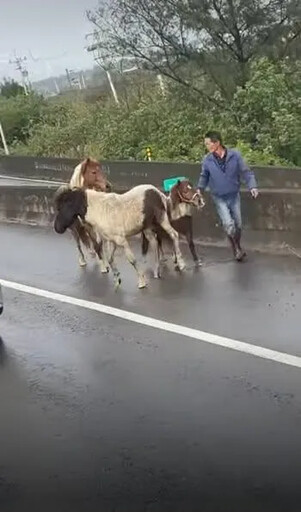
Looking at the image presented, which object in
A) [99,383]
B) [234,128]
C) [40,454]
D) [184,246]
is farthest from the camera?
[234,128]

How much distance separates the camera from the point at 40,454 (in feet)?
19.7

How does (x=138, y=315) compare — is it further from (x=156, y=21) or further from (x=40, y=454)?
(x=156, y=21)

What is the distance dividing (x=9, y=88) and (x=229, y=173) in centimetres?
3651

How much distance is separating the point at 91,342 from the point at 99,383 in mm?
1368

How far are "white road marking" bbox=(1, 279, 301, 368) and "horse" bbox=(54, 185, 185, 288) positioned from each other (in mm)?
859

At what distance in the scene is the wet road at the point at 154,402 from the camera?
5363 millimetres

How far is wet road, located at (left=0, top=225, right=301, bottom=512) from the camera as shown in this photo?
536 centimetres

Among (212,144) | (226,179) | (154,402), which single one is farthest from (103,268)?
(154,402)

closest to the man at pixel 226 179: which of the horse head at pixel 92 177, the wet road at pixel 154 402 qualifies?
the wet road at pixel 154 402

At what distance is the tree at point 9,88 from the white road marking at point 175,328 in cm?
3415

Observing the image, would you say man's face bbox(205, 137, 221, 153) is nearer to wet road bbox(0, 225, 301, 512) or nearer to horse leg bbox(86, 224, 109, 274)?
wet road bbox(0, 225, 301, 512)

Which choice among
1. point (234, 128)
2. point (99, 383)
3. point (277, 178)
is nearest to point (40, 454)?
point (99, 383)

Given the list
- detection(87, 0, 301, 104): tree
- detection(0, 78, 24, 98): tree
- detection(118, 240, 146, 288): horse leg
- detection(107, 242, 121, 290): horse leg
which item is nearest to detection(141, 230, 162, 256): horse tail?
detection(107, 242, 121, 290): horse leg

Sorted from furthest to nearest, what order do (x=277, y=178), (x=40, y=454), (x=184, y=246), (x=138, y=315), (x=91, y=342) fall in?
(x=277, y=178)
(x=184, y=246)
(x=138, y=315)
(x=91, y=342)
(x=40, y=454)
